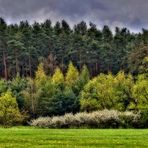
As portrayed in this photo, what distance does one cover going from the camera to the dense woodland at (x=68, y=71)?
236 feet

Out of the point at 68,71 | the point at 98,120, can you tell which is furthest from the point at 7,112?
the point at 68,71

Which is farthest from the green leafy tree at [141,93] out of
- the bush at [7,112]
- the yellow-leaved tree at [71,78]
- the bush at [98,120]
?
the yellow-leaved tree at [71,78]

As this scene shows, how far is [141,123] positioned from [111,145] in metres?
34.3

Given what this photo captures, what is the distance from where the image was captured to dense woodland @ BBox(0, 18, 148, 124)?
2830 inches

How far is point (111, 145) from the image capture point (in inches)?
971

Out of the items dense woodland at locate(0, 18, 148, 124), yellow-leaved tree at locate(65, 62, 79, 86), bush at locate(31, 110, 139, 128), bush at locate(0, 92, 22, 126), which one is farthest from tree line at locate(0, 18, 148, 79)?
bush at locate(31, 110, 139, 128)

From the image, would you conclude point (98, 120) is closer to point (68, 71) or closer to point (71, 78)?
point (71, 78)

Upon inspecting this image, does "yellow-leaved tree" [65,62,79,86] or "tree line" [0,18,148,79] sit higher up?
"tree line" [0,18,148,79]

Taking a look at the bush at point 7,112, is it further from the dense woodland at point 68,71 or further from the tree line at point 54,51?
the tree line at point 54,51

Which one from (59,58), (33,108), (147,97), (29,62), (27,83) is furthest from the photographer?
(59,58)

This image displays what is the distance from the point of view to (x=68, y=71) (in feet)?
338

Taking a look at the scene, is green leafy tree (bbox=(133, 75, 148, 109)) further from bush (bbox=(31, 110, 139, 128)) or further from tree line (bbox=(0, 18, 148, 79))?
tree line (bbox=(0, 18, 148, 79))

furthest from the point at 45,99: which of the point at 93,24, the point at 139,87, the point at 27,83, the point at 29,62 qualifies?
the point at 93,24

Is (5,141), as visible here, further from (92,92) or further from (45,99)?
(45,99)
